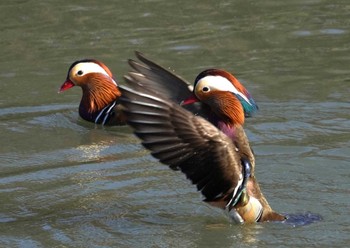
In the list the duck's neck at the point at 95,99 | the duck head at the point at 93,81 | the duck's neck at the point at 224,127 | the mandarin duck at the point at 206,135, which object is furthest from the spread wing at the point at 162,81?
the duck head at the point at 93,81

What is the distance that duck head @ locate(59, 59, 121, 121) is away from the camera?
34.2ft

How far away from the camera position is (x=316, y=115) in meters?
9.51

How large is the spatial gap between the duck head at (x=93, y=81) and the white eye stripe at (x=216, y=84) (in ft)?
10.7

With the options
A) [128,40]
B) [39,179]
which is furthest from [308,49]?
[39,179]

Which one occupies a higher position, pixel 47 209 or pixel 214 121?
pixel 214 121

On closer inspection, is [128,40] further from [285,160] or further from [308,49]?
[285,160]

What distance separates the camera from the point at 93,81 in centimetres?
1055

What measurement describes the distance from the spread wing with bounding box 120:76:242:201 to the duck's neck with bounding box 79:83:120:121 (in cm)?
347

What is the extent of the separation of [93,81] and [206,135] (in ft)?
13.8

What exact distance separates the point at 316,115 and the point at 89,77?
2.40m

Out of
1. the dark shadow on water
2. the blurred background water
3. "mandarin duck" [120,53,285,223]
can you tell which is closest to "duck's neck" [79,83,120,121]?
the blurred background water

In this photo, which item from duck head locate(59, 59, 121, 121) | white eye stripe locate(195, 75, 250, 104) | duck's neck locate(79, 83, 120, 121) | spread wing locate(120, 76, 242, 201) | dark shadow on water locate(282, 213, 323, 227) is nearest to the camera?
spread wing locate(120, 76, 242, 201)

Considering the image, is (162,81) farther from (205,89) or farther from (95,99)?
(95,99)

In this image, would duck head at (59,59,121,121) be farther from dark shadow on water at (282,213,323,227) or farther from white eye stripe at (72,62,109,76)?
dark shadow on water at (282,213,323,227)
